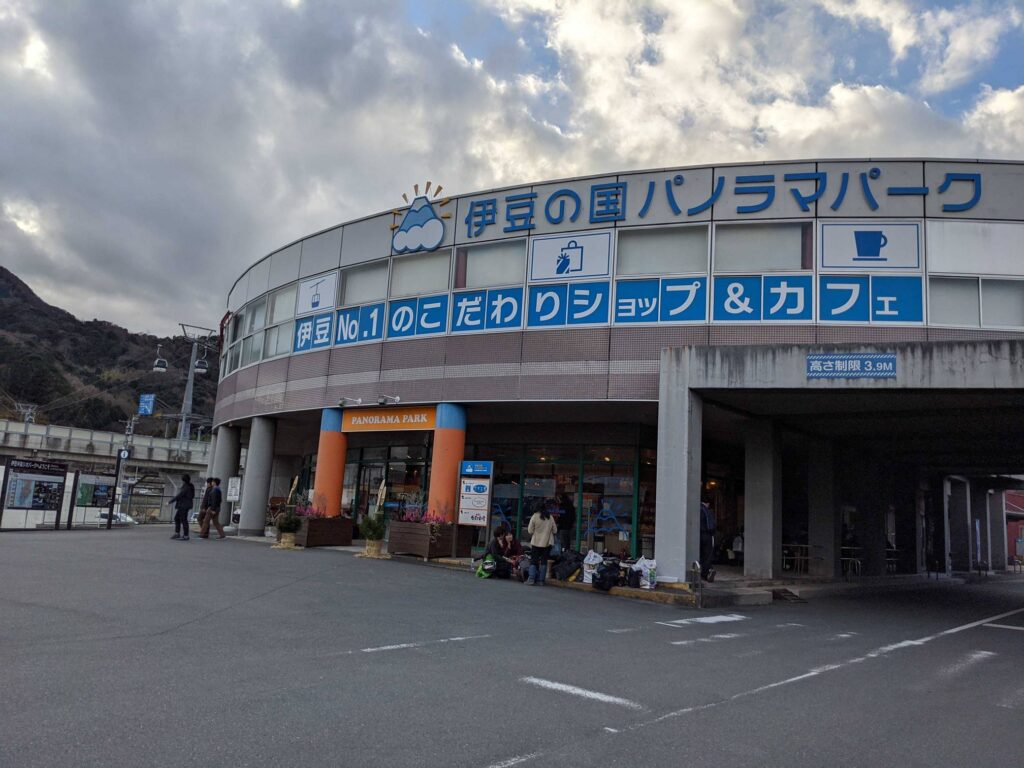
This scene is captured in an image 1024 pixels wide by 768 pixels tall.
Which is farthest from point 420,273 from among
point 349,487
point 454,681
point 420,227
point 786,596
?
→ point 454,681

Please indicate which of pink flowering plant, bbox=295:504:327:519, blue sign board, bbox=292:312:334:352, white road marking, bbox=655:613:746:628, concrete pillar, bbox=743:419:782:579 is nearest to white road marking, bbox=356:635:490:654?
white road marking, bbox=655:613:746:628

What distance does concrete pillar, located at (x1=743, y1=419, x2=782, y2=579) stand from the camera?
1794cm

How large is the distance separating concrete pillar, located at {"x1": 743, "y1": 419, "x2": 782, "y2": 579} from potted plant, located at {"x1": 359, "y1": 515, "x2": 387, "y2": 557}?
27.2 ft

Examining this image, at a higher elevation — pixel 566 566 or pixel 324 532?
pixel 324 532

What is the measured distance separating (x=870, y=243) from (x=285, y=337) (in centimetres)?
1623

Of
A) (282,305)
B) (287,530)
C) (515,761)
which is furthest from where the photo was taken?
(282,305)

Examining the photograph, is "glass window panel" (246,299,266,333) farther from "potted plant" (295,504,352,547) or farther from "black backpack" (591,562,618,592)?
"black backpack" (591,562,618,592)

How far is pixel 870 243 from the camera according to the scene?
1706 cm

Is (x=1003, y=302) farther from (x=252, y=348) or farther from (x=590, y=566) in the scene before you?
(x=252, y=348)

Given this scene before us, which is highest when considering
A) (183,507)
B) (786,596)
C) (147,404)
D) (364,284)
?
(147,404)

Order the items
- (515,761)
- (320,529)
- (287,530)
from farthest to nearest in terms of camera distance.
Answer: (320,529) → (287,530) → (515,761)

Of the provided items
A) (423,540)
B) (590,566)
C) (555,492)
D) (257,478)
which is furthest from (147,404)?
(590,566)

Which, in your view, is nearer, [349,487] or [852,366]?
[852,366]

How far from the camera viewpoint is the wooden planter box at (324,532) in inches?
786
